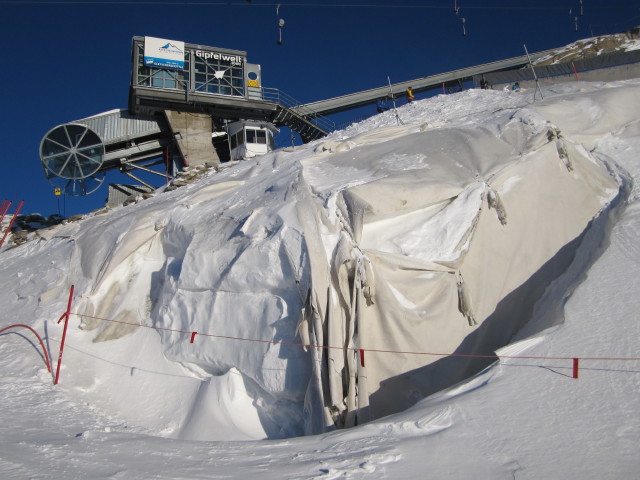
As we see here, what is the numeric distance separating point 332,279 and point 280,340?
3.15 ft

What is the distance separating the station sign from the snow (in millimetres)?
14626

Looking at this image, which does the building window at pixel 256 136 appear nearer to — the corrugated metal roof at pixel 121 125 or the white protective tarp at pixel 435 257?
the corrugated metal roof at pixel 121 125

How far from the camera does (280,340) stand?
5.71m

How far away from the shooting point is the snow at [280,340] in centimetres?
337

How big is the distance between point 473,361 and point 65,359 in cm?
555

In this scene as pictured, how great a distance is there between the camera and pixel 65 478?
3.14m

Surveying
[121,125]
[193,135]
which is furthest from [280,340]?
Answer: [121,125]

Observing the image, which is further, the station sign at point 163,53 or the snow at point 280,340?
the station sign at point 163,53

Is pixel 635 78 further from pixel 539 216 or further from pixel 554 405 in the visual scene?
pixel 554 405

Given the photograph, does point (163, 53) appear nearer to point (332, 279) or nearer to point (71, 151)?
point (71, 151)

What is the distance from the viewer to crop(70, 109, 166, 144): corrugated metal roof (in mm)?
22672

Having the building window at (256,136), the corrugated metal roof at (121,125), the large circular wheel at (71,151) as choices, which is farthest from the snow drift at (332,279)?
the corrugated metal roof at (121,125)

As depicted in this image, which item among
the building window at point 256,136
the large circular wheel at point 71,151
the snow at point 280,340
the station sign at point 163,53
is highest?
the station sign at point 163,53

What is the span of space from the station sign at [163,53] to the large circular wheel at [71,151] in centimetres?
510
